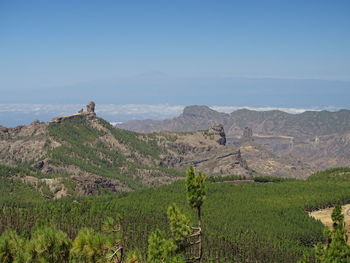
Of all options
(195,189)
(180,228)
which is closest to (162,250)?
(180,228)

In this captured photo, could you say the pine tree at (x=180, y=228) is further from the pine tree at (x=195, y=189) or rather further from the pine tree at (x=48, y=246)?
the pine tree at (x=48, y=246)

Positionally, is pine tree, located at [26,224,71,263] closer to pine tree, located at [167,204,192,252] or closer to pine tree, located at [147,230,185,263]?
pine tree, located at [147,230,185,263]

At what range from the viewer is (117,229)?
41.3 metres

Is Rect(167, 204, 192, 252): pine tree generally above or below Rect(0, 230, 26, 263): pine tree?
above

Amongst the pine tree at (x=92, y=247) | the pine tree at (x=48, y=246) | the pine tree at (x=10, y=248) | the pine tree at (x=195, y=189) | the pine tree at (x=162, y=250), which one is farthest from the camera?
the pine tree at (x=195, y=189)

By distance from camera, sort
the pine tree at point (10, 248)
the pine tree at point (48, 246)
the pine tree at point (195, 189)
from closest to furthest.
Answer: the pine tree at point (48, 246)
the pine tree at point (10, 248)
the pine tree at point (195, 189)

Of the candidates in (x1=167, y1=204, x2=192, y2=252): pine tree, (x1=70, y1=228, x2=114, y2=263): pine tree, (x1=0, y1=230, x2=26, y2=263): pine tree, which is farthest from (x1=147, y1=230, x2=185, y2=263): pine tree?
(x1=0, y1=230, x2=26, y2=263): pine tree

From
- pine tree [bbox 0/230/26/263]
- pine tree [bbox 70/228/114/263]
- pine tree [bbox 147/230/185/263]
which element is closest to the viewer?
pine tree [bbox 70/228/114/263]

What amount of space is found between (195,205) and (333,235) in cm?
3197

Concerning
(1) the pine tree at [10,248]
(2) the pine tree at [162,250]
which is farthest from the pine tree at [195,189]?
(1) the pine tree at [10,248]

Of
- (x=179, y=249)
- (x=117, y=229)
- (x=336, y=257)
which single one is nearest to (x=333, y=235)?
(x=336, y=257)

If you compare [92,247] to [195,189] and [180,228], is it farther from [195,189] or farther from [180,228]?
[195,189]

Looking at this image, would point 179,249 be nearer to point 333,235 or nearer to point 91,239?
point 91,239

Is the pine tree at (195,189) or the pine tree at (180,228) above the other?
the pine tree at (195,189)
